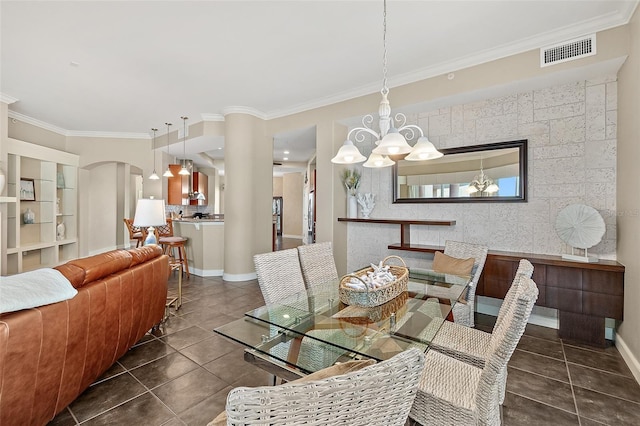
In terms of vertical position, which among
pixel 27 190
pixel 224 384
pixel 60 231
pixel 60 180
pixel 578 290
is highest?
pixel 60 180

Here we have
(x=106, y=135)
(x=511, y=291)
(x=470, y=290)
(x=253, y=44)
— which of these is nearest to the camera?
(x=511, y=291)

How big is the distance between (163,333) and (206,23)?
297 cm

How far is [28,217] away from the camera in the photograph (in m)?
5.19

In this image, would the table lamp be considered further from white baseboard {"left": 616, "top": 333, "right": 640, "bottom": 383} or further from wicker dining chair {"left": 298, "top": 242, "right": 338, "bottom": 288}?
white baseboard {"left": 616, "top": 333, "right": 640, "bottom": 383}

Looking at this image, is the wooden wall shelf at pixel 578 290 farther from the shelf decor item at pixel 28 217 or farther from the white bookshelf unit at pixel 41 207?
the shelf decor item at pixel 28 217

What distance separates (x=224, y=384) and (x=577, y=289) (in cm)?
314

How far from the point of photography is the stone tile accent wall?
9.27 ft

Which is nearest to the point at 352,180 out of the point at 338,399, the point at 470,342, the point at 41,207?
the point at 470,342

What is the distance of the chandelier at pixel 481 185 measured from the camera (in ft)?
11.2

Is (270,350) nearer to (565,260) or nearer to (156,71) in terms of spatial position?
(565,260)

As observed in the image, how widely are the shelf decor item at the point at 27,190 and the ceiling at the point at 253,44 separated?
1339 millimetres

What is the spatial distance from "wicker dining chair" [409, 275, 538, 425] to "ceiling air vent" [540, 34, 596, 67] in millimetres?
2577

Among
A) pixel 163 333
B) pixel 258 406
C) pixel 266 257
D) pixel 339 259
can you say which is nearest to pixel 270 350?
pixel 266 257

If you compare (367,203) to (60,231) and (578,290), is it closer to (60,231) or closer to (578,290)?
(578,290)
